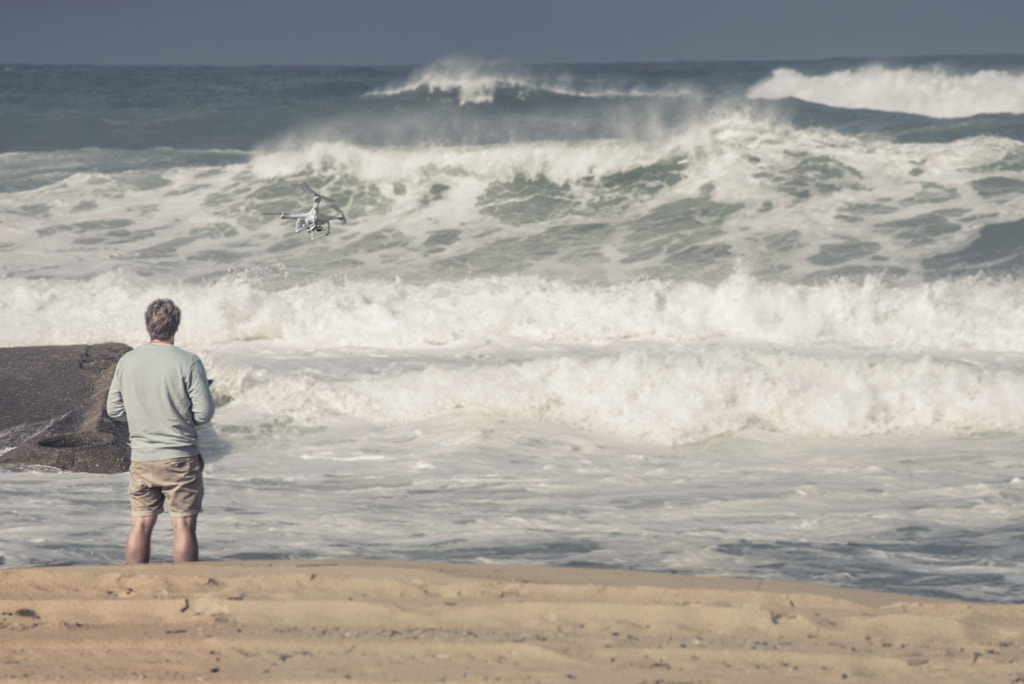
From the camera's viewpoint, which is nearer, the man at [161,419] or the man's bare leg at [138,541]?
the man at [161,419]

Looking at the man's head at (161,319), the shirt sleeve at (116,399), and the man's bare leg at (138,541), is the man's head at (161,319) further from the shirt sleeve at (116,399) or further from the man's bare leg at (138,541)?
the man's bare leg at (138,541)

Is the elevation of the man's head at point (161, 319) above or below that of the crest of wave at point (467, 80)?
below

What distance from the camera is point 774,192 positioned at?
16891mm

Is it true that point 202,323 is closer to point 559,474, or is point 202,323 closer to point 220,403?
point 220,403

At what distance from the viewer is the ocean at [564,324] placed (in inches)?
215

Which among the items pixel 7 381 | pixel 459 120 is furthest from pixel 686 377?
pixel 459 120

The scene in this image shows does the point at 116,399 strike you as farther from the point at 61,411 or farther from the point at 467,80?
the point at 467,80

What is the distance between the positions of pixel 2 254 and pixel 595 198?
1004 centimetres

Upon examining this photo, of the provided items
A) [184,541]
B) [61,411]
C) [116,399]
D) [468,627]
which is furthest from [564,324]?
[468,627]

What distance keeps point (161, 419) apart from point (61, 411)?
340 cm

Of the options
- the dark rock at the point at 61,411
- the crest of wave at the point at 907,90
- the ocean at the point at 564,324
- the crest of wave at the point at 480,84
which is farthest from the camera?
the crest of wave at the point at 907,90

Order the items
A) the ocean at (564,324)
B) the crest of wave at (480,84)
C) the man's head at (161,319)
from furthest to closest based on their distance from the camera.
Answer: the crest of wave at (480,84), the ocean at (564,324), the man's head at (161,319)

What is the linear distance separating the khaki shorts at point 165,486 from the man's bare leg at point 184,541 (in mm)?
30

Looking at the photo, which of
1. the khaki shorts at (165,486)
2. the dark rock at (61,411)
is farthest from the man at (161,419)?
the dark rock at (61,411)
